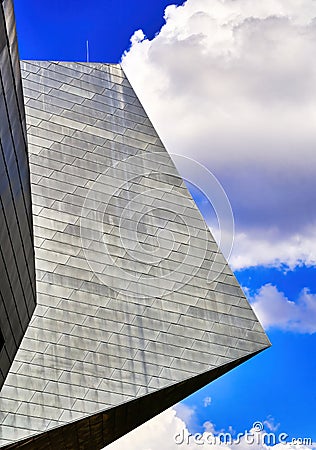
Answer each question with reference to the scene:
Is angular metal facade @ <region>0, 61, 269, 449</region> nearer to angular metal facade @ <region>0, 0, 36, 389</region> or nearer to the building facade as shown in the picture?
the building facade

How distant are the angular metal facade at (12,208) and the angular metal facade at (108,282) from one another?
20.2 ft

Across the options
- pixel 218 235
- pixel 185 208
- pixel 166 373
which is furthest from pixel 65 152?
pixel 166 373

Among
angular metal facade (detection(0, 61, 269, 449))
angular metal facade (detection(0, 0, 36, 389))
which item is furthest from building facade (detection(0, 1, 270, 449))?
angular metal facade (detection(0, 0, 36, 389))

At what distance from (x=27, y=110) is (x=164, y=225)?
1070 centimetres

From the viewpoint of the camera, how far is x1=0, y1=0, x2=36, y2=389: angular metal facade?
1727 cm

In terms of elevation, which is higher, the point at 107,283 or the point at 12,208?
the point at 107,283

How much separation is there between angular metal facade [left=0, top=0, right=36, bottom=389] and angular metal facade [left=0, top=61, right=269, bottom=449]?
6.15 m

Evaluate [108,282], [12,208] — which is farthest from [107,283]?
[12,208]

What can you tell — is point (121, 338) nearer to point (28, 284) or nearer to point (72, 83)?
point (28, 284)

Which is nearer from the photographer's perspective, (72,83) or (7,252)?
(7,252)

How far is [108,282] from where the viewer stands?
3566 centimetres

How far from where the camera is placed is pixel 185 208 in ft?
128

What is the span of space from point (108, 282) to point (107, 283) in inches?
3.1

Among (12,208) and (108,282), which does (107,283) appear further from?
(12,208)
